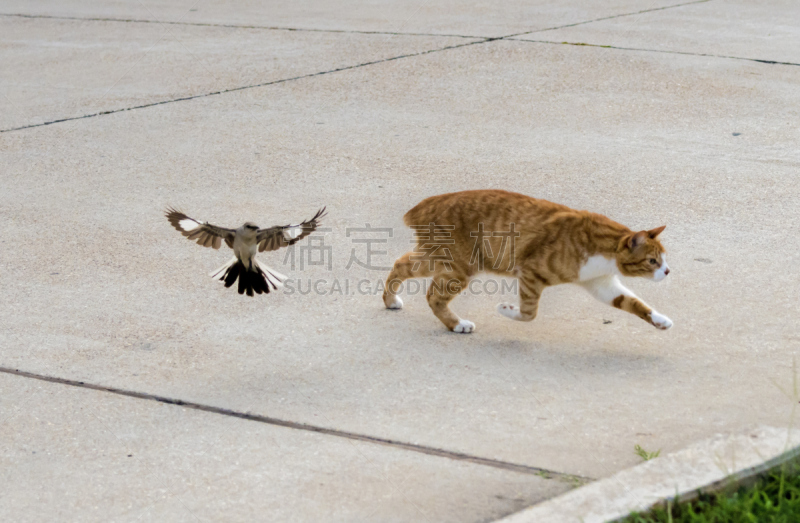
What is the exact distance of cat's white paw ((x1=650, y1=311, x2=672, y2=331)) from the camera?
12.6ft

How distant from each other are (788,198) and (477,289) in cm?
220

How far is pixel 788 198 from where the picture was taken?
18.0 feet

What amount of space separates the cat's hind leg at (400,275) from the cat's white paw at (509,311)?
14.2 inches

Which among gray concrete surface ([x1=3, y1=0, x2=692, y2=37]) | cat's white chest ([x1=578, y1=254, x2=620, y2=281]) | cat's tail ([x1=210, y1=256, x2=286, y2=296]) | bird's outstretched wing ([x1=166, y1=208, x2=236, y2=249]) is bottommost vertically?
cat's tail ([x1=210, y1=256, x2=286, y2=296])

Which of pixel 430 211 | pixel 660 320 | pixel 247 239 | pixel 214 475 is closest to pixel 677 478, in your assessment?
pixel 660 320

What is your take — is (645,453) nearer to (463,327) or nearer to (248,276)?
(463,327)

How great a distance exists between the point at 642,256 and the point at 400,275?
1.11 meters

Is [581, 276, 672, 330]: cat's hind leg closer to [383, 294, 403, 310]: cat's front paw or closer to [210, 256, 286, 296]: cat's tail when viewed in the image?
[383, 294, 403, 310]: cat's front paw

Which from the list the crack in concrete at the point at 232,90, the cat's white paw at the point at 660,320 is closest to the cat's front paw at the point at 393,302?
the cat's white paw at the point at 660,320

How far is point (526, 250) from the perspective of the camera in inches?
154

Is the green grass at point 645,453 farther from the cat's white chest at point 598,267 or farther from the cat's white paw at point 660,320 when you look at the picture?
the cat's white chest at point 598,267

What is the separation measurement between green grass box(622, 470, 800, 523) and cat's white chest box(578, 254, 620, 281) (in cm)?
131

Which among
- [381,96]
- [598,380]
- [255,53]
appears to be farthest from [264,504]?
[255,53]

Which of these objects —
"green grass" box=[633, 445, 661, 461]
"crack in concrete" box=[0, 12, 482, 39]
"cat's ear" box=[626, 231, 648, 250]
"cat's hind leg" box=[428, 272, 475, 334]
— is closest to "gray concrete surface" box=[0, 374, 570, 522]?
"green grass" box=[633, 445, 661, 461]
